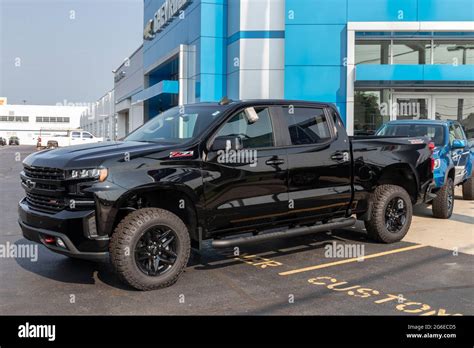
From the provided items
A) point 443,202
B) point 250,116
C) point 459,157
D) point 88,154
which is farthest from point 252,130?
point 459,157

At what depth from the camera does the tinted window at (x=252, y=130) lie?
19.9 feet

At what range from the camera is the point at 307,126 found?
6820mm

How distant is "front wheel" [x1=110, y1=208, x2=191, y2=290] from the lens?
17.0 ft

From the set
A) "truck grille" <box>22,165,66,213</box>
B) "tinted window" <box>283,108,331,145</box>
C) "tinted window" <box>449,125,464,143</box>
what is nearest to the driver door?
"tinted window" <box>283,108,331,145</box>

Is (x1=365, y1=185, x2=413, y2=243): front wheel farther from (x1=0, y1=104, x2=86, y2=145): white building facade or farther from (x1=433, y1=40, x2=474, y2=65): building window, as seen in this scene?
(x1=0, y1=104, x2=86, y2=145): white building facade

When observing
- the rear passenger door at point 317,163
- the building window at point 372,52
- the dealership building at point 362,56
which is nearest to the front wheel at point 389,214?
the rear passenger door at point 317,163

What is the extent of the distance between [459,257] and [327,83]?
14724 mm

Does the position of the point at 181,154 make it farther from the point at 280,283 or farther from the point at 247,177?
the point at 280,283

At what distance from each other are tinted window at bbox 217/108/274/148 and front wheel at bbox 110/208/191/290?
1.25 m

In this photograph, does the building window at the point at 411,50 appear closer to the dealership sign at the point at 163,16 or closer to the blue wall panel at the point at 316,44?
the blue wall panel at the point at 316,44

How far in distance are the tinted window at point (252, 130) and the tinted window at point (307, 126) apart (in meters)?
0.35

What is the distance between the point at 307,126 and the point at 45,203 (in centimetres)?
346

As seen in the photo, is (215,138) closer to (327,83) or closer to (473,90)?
(327,83)
